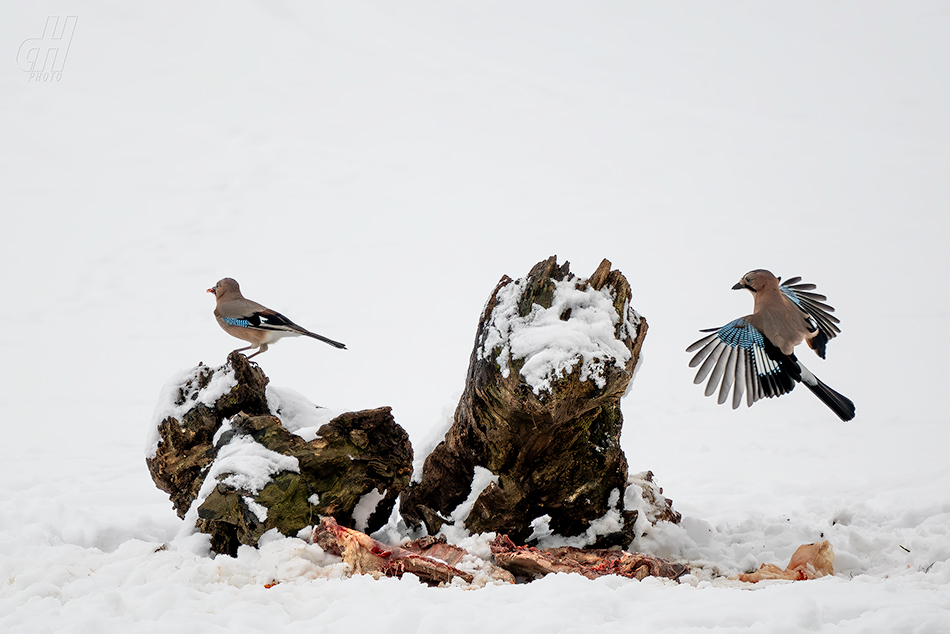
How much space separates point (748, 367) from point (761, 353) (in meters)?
0.13

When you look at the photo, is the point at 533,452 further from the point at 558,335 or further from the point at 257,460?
the point at 257,460

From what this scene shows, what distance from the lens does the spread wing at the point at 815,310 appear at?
5.26m

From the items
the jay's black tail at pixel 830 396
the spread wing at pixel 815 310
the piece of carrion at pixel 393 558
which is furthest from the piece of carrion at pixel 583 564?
the spread wing at pixel 815 310

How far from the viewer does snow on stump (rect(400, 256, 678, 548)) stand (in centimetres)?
383

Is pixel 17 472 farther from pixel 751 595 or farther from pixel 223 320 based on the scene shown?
pixel 751 595

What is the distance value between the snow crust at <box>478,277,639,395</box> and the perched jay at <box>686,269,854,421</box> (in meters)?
0.74

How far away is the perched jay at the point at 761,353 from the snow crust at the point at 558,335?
0.74 m

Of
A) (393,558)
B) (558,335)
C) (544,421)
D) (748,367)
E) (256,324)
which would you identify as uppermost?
(748,367)

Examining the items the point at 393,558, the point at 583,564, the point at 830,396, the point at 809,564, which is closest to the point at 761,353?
the point at 830,396

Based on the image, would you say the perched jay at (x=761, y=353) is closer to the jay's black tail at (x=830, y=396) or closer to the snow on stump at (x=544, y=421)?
the jay's black tail at (x=830, y=396)

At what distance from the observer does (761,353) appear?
4.69 meters

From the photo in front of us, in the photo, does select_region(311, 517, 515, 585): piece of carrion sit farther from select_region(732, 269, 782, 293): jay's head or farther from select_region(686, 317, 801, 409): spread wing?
select_region(732, 269, 782, 293): jay's head

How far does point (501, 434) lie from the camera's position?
4.28 metres

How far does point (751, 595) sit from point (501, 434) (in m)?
1.84
